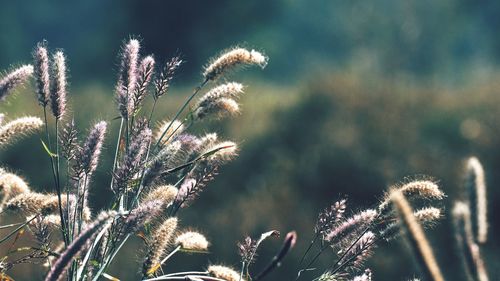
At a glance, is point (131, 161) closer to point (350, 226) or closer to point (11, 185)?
point (11, 185)

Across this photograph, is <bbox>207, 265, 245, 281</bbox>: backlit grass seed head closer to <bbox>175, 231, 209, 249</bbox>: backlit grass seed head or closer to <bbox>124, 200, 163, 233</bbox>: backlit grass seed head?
<bbox>175, 231, 209, 249</bbox>: backlit grass seed head

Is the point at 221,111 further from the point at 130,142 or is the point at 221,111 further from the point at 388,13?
the point at 388,13

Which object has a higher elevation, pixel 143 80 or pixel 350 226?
pixel 143 80

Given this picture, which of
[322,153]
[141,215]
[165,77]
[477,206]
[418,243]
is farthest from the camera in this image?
[322,153]

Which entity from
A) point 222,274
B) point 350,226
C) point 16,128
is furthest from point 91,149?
point 350,226

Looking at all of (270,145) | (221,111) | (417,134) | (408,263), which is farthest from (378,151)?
(221,111)

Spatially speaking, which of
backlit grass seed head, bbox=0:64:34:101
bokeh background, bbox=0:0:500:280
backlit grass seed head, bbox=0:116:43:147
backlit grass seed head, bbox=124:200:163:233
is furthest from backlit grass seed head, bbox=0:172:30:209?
bokeh background, bbox=0:0:500:280
